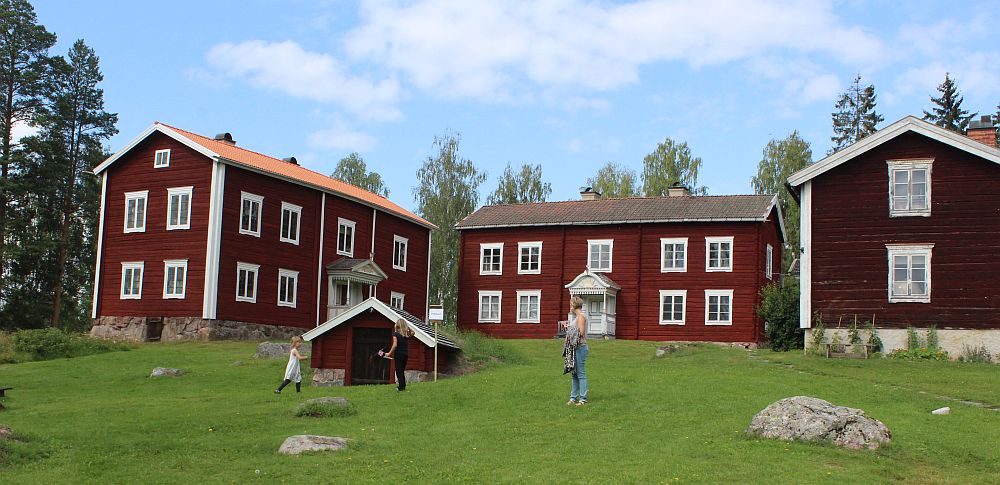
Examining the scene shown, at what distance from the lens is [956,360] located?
3428cm

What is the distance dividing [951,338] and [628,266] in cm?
2110

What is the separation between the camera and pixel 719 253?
5219 cm

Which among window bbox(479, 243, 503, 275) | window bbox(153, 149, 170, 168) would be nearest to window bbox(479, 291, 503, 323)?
window bbox(479, 243, 503, 275)

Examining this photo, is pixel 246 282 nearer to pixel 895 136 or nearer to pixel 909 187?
pixel 895 136

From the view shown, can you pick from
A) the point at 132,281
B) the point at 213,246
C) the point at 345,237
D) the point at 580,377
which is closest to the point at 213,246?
the point at 213,246

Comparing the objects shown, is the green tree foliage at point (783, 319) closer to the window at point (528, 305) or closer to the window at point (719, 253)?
the window at point (719, 253)

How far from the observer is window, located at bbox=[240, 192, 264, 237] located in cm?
4591

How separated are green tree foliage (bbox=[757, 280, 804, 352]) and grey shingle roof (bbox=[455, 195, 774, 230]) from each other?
11460mm

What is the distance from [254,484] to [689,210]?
4127cm

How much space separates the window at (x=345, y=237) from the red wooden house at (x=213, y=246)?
17cm

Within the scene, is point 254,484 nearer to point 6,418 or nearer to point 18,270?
point 6,418

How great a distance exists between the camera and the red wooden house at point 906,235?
35000 millimetres

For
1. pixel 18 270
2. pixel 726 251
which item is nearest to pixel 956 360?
pixel 726 251

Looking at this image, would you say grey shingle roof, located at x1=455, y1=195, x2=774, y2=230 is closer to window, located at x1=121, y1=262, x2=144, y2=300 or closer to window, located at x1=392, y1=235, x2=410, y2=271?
window, located at x1=392, y1=235, x2=410, y2=271
